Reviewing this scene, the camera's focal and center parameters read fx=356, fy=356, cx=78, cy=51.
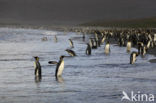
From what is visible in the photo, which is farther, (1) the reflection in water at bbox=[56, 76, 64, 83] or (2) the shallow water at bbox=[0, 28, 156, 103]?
(1) the reflection in water at bbox=[56, 76, 64, 83]

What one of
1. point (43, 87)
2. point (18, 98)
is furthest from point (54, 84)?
point (18, 98)

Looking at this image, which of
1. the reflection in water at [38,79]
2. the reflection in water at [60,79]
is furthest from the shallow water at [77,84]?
the reflection in water at [38,79]

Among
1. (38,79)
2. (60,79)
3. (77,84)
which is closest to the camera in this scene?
(77,84)

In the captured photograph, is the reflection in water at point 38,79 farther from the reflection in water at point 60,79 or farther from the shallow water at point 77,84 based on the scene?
the reflection in water at point 60,79

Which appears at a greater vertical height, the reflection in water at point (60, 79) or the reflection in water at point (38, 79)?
the reflection in water at point (38, 79)

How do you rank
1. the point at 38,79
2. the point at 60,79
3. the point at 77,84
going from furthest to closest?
the point at 60,79
the point at 38,79
the point at 77,84

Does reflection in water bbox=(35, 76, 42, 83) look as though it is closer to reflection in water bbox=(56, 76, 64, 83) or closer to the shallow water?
the shallow water

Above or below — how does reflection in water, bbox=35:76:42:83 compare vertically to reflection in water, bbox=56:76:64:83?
above

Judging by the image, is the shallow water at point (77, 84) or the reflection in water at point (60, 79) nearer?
the shallow water at point (77, 84)

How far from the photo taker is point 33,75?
10406mm

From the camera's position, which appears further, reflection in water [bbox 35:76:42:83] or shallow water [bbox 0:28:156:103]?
reflection in water [bbox 35:76:42:83]

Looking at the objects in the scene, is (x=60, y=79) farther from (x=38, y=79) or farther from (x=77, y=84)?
(x=77, y=84)

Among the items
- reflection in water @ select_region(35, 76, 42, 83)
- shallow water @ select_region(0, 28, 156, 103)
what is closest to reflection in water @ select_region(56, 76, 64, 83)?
shallow water @ select_region(0, 28, 156, 103)

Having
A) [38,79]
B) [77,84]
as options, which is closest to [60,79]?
[38,79]
